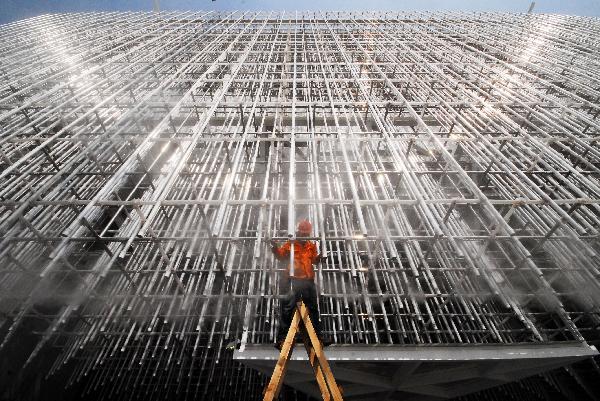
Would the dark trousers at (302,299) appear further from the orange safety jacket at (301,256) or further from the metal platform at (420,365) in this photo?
the metal platform at (420,365)

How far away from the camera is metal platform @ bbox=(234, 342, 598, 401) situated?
347 cm

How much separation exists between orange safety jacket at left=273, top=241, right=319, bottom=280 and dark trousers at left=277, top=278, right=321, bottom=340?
0.30 ft

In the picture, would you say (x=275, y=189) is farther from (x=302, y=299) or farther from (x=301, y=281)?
(x=302, y=299)

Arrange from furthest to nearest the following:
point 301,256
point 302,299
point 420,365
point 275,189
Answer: point 275,189, point 420,365, point 301,256, point 302,299

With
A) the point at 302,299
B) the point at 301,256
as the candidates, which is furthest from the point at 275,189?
the point at 302,299

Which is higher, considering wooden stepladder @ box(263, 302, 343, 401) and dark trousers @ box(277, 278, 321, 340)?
dark trousers @ box(277, 278, 321, 340)

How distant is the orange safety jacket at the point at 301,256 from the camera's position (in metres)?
3.65

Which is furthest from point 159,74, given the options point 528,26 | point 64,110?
point 528,26

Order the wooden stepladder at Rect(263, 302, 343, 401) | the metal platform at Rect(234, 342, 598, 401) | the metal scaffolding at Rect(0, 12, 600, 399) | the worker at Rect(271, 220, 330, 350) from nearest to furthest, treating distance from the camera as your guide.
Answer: the wooden stepladder at Rect(263, 302, 343, 401)
the metal platform at Rect(234, 342, 598, 401)
the worker at Rect(271, 220, 330, 350)
the metal scaffolding at Rect(0, 12, 600, 399)

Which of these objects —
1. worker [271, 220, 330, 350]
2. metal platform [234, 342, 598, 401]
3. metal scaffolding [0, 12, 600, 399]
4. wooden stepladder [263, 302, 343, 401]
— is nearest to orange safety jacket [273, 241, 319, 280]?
worker [271, 220, 330, 350]

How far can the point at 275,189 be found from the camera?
5762 millimetres

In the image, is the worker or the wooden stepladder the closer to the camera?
the wooden stepladder

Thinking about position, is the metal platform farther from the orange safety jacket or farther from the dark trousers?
the orange safety jacket

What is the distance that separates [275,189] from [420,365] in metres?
3.74
